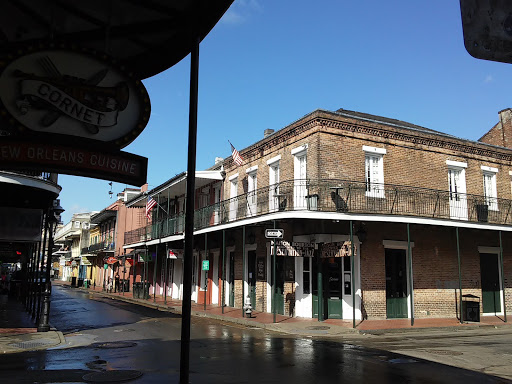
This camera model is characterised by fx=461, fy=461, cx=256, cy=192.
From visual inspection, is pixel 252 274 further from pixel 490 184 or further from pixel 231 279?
pixel 490 184

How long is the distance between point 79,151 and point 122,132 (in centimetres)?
39

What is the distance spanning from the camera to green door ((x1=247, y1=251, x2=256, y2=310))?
2055cm

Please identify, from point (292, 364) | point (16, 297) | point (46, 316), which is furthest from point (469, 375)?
point (16, 297)

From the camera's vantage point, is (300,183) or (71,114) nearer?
(71,114)

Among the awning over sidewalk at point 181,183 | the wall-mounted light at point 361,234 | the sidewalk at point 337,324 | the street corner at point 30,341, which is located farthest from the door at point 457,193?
the street corner at point 30,341

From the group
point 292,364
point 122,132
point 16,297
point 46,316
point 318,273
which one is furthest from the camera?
point 16,297

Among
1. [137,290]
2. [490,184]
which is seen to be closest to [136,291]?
[137,290]

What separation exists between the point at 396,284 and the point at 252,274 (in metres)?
6.33

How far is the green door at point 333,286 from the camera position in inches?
669

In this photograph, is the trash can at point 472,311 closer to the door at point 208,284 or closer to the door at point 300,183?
the door at point 300,183

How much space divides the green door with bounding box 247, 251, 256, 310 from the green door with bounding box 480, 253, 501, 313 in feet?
32.4

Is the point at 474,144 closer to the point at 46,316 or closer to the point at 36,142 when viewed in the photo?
the point at 46,316

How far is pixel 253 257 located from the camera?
21.0m

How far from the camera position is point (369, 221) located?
16.6 metres
